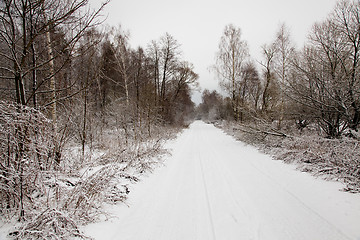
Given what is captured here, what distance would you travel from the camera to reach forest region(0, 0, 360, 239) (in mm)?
1995

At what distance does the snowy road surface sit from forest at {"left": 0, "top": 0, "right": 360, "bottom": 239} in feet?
1.63

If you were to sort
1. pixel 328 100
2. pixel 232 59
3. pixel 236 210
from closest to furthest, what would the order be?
pixel 236 210 < pixel 328 100 < pixel 232 59

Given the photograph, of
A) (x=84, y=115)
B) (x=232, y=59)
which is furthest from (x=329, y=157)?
(x=232, y=59)

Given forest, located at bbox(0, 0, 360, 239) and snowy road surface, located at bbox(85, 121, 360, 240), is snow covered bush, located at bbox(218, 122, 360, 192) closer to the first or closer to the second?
forest, located at bbox(0, 0, 360, 239)

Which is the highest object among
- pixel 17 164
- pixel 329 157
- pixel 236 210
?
pixel 17 164

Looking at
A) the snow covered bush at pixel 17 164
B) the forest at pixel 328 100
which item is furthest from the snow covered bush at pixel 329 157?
the snow covered bush at pixel 17 164

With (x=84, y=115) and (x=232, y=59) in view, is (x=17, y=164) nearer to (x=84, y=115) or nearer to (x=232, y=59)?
(x=84, y=115)

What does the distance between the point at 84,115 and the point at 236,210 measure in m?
5.39

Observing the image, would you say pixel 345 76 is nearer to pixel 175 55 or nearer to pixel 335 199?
pixel 335 199

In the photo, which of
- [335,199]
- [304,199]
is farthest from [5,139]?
[335,199]

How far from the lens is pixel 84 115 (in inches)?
208

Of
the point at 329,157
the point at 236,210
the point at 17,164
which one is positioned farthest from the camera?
the point at 329,157

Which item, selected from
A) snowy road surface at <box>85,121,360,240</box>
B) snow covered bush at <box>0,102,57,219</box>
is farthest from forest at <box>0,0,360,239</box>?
snowy road surface at <box>85,121,360,240</box>

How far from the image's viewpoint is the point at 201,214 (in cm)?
277
